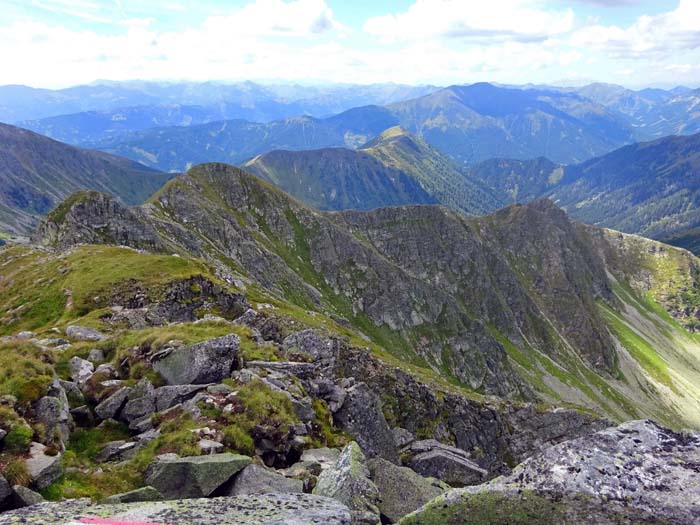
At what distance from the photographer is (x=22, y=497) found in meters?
12.3

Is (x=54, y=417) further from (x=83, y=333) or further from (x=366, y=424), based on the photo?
(x=83, y=333)

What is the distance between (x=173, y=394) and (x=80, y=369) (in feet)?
20.2

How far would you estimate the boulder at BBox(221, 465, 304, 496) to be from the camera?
1491 centimetres

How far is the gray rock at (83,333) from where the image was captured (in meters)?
32.5

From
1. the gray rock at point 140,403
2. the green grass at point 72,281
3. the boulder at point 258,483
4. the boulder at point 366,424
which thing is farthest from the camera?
Answer: the green grass at point 72,281

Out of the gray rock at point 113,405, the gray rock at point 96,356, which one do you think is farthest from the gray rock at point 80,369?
the gray rock at point 113,405

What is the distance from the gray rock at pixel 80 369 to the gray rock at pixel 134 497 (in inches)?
470

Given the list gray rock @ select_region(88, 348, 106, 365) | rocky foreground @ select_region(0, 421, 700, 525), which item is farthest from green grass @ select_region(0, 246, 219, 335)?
rocky foreground @ select_region(0, 421, 700, 525)

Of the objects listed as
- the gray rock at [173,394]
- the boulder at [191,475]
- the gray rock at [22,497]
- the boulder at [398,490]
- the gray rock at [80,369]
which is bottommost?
the boulder at [398,490]

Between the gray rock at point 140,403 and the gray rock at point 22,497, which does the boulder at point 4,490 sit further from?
the gray rock at point 140,403

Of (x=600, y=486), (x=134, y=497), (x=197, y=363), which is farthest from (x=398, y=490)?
(x=197, y=363)

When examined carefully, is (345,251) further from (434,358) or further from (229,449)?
(229,449)

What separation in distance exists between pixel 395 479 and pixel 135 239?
99166 mm

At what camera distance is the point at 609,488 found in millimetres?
9461
